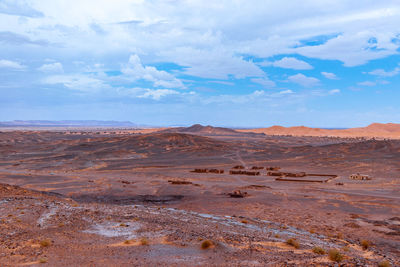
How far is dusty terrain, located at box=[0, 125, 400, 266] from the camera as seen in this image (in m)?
11.5

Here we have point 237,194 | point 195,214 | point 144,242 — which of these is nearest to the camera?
point 144,242

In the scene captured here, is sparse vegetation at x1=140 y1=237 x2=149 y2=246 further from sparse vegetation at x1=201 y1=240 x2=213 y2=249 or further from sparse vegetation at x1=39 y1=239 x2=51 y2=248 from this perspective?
sparse vegetation at x1=39 y1=239 x2=51 y2=248

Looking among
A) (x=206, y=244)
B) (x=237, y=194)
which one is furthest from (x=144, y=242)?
(x=237, y=194)

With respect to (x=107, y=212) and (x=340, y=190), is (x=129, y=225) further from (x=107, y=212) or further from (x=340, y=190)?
(x=340, y=190)

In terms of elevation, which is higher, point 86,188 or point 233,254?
point 233,254

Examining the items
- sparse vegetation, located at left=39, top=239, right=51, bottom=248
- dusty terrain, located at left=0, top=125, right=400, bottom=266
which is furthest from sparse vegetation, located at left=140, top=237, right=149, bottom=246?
sparse vegetation, located at left=39, top=239, right=51, bottom=248

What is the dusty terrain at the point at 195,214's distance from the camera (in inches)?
451

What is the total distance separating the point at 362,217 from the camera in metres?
22.0

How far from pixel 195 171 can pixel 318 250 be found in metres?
34.8

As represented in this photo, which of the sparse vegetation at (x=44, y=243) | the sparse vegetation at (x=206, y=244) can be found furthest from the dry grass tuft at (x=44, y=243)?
the sparse vegetation at (x=206, y=244)

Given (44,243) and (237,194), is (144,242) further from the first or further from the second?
(237,194)

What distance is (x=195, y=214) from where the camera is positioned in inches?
829

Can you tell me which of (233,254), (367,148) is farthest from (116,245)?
(367,148)

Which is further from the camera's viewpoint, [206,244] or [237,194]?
[237,194]
